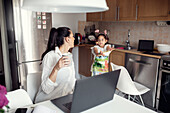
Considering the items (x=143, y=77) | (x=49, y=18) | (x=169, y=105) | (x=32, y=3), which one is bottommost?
(x=169, y=105)

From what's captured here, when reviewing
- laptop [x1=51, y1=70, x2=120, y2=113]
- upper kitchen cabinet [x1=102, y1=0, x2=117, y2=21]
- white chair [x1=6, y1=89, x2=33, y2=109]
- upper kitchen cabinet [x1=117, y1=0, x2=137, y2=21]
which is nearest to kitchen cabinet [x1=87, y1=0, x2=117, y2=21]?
upper kitchen cabinet [x1=102, y1=0, x2=117, y2=21]

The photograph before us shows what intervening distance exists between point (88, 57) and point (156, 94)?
165 cm

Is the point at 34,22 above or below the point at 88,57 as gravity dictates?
above

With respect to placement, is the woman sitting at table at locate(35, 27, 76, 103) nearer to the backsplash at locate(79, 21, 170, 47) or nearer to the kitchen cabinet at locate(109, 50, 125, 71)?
the kitchen cabinet at locate(109, 50, 125, 71)

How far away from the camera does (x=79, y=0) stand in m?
0.66

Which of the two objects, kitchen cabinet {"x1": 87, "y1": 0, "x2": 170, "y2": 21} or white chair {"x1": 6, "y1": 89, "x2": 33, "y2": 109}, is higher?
kitchen cabinet {"x1": 87, "y1": 0, "x2": 170, "y2": 21}

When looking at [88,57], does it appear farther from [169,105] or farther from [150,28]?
[169,105]

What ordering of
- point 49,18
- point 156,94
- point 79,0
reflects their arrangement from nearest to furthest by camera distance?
point 79,0, point 156,94, point 49,18

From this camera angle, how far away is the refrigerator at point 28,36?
2525 mm

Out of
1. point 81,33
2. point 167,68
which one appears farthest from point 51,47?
point 81,33

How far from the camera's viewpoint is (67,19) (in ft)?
12.0

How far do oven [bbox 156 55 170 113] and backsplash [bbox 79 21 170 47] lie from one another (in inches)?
25.8

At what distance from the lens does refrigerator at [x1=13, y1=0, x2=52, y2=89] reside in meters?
2.53

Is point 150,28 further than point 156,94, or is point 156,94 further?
point 150,28
